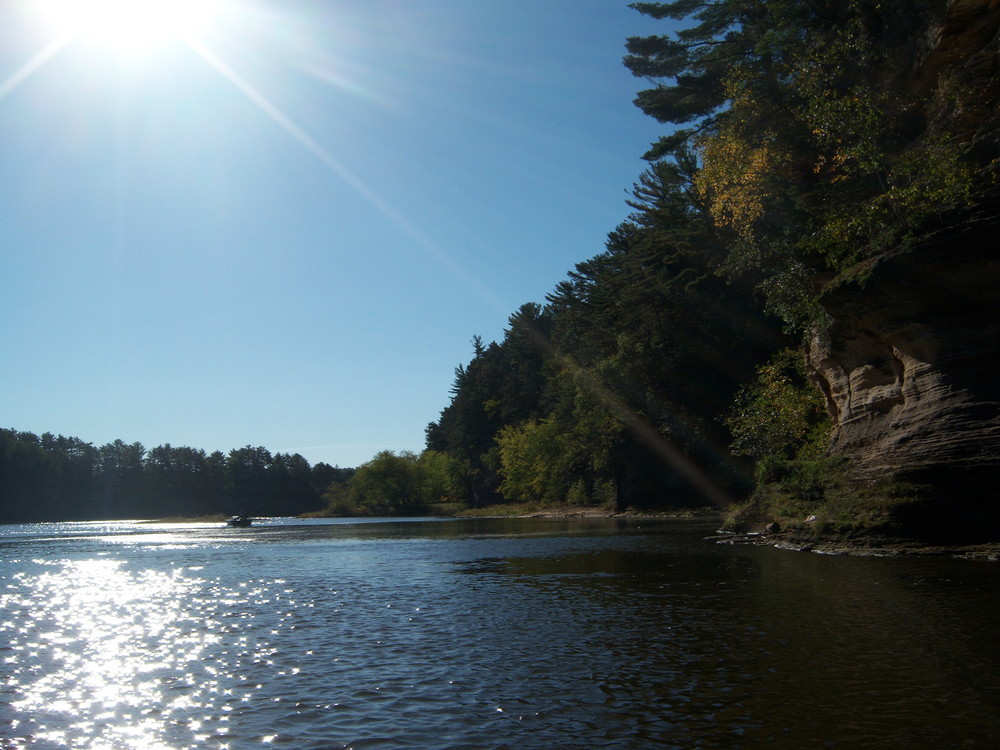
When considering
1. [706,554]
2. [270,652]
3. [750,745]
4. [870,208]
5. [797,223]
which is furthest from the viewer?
[797,223]

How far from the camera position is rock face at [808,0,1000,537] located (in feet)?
72.6

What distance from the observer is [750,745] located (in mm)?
8047

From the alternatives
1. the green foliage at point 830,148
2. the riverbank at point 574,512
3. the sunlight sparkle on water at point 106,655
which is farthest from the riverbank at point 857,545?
the riverbank at point 574,512

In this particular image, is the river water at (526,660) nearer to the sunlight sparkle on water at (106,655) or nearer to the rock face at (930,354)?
the sunlight sparkle on water at (106,655)

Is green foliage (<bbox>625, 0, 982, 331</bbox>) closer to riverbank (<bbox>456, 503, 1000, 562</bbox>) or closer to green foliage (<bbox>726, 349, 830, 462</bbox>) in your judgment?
green foliage (<bbox>726, 349, 830, 462</bbox>)

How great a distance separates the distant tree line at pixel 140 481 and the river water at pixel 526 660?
143 m

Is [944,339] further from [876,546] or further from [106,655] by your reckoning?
[106,655]

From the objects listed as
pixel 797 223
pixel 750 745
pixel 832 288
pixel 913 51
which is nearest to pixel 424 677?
pixel 750 745

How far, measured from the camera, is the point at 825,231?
2778cm

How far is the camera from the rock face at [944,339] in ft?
72.6

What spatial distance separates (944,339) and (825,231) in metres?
6.14

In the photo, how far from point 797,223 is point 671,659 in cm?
2362

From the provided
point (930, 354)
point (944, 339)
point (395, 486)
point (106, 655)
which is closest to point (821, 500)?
point (930, 354)

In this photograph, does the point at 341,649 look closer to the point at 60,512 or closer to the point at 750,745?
the point at 750,745
